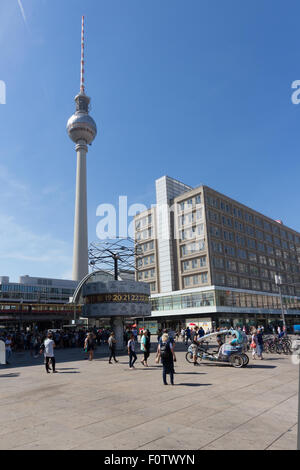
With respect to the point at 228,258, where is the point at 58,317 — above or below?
below

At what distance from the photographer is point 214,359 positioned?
55.8ft

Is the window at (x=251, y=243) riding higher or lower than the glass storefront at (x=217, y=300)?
higher

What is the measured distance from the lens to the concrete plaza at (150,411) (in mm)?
6379

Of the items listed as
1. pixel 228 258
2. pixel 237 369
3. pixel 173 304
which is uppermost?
pixel 228 258

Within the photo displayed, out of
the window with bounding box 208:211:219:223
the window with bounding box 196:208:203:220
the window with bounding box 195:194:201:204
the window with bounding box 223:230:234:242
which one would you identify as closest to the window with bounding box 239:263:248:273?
the window with bounding box 223:230:234:242

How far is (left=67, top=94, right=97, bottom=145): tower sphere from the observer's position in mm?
126356

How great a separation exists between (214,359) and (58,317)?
53.0 m

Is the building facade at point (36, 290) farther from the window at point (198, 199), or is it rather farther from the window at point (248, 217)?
the window at point (248, 217)

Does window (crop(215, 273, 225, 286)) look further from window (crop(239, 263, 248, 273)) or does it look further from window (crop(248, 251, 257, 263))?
window (crop(248, 251, 257, 263))

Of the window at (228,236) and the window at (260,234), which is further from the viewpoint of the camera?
the window at (260,234)

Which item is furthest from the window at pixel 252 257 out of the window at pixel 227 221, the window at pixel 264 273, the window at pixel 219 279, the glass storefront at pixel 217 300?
the window at pixel 219 279

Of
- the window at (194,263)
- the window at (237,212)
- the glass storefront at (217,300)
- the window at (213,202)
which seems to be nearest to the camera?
the glass storefront at (217,300)
